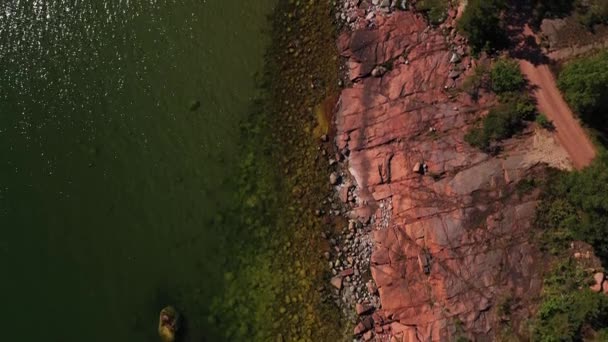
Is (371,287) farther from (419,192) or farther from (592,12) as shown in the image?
(592,12)

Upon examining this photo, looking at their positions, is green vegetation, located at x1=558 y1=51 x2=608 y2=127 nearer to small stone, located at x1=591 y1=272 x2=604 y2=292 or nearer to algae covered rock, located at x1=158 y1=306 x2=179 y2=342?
small stone, located at x1=591 y1=272 x2=604 y2=292

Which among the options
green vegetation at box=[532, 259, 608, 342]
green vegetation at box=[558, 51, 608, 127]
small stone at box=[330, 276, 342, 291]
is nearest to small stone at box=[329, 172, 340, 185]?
small stone at box=[330, 276, 342, 291]

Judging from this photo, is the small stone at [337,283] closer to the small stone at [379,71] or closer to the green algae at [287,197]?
the green algae at [287,197]

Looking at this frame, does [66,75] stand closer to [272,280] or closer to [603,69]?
[272,280]

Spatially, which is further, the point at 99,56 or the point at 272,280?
the point at 99,56

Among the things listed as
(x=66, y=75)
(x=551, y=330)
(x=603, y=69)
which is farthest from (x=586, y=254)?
(x=66, y=75)

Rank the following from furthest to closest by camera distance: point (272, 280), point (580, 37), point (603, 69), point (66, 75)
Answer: point (66, 75)
point (272, 280)
point (580, 37)
point (603, 69)

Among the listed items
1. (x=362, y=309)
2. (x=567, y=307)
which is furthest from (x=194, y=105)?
(x=567, y=307)
